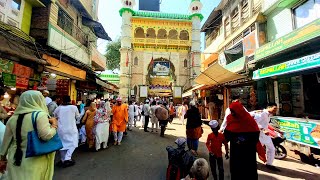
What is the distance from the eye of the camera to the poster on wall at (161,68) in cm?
2723

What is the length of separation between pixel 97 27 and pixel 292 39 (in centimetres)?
1322

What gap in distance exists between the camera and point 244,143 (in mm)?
3156

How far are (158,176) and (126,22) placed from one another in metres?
28.4

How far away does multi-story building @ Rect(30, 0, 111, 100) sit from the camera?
7887 mm

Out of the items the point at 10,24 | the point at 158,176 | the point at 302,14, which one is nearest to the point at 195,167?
the point at 158,176

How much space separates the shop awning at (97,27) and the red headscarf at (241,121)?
13.1 metres

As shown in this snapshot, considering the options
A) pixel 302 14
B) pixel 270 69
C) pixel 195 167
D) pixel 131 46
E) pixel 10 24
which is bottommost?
pixel 195 167

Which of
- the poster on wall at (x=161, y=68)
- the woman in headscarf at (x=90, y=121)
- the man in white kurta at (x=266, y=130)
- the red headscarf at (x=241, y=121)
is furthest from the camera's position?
the poster on wall at (x=161, y=68)

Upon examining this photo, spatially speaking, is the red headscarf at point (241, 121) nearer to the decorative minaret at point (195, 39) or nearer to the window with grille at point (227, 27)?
the window with grille at point (227, 27)

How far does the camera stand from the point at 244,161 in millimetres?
3168

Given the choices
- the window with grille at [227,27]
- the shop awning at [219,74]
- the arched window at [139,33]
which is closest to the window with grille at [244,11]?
the window with grille at [227,27]

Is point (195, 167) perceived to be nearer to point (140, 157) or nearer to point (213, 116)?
point (140, 157)

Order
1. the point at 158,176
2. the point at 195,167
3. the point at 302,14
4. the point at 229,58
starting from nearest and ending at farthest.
A: the point at 195,167, the point at 158,176, the point at 302,14, the point at 229,58

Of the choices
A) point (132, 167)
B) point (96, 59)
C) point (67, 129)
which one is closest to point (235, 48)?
point (96, 59)
